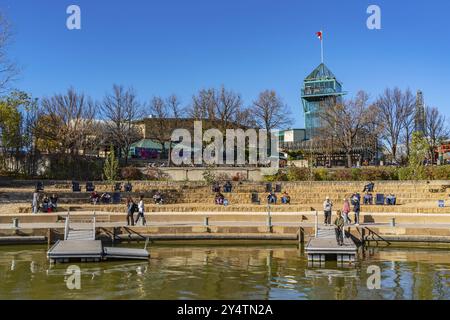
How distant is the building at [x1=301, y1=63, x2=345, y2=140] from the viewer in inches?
3397

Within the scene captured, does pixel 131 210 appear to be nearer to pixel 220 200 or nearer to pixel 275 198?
pixel 220 200

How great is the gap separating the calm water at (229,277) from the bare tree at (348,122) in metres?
37.5

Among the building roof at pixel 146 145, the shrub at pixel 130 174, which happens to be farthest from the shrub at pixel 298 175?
the building roof at pixel 146 145

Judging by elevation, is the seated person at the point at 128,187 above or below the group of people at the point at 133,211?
above

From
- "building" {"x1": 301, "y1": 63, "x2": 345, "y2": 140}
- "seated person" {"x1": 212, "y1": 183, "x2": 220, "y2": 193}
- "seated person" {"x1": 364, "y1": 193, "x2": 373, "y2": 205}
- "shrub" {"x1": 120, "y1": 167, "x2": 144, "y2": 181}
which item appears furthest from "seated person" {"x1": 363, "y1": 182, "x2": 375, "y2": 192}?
"building" {"x1": 301, "y1": 63, "x2": 345, "y2": 140}

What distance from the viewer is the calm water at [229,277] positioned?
14758mm

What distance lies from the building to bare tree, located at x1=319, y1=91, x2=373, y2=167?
22.9 m

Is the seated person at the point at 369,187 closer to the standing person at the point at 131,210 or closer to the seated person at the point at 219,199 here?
the seated person at the point at 219,199

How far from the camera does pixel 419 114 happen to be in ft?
221

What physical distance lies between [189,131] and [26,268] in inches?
1696

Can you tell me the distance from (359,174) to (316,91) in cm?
4445

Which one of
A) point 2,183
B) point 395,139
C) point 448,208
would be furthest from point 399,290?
point 395,139

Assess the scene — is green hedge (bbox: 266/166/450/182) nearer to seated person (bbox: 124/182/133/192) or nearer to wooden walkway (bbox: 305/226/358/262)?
seated person (bbox: 124/182/133/192)

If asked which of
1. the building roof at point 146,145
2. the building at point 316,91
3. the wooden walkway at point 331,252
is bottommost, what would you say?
the wooden walkway at point 331,252
